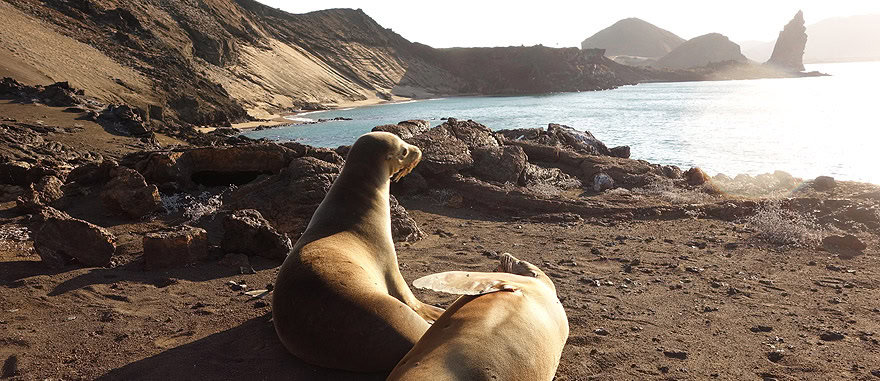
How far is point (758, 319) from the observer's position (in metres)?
4.51

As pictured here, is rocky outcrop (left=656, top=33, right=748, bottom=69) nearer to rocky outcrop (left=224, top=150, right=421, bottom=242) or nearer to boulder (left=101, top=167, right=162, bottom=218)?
rocky outcrop (left=224, top=150, right=421, bottom=242)

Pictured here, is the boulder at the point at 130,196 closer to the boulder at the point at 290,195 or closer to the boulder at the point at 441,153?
the boulder at the point at 290,195

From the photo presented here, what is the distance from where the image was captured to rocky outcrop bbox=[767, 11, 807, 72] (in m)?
148

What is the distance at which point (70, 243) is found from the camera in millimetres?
5078

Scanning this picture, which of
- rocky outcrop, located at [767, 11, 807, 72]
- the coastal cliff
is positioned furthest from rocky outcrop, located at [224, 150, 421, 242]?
rocky outcrop, located at [767, 11, 807, 72]

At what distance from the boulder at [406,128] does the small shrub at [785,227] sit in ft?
19.3

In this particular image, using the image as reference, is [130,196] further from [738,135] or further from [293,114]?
[293,114]

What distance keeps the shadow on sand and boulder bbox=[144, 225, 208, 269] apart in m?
1.79

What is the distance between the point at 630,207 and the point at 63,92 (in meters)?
15.5

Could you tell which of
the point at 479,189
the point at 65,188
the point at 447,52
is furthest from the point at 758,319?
the point at 447,52

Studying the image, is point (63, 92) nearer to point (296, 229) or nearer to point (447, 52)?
point (296, 229)

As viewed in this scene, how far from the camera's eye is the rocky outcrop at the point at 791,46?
148m

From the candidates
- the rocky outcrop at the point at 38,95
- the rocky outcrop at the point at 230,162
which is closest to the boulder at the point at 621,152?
the rocky outcrop at the point at 230,162

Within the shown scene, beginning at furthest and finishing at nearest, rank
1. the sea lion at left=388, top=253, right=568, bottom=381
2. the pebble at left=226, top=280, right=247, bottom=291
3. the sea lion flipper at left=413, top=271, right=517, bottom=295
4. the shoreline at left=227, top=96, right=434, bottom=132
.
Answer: the shoreline at left=227, top=96, right=434, bottom=132 → the pebble at left=226, top=280, right=247, bottom=291 → the sea lion flipper at left=413, top=271, right=517, bottom=295 → the sea lion at left=388, top=253, right=568, bottom=381
